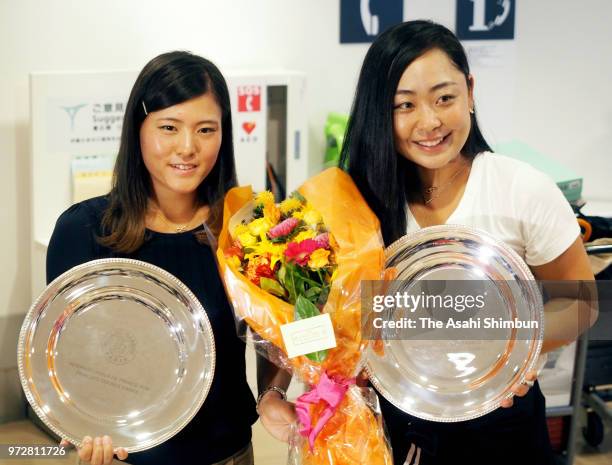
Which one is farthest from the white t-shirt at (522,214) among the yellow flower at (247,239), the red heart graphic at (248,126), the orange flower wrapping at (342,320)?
the red heart graphic at (248,126)

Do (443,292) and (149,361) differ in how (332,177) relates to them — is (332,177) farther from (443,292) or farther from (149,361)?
(149,361)

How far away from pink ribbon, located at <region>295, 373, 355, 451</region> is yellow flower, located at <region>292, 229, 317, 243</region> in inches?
9.1

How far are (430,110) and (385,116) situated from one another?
0.28 ft

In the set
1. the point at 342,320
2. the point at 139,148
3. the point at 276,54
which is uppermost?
the point at 276,54

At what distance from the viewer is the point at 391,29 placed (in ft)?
5.76

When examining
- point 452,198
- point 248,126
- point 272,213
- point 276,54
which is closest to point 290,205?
point 272,213

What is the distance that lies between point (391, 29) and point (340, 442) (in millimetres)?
788

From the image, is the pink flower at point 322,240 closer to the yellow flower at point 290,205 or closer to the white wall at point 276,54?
the yellow flower at point 290,205

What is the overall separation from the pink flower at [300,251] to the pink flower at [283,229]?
0.15 ft

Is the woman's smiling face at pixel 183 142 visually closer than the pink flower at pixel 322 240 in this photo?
No

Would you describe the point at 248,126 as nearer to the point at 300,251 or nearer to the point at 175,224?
the point at 175,224

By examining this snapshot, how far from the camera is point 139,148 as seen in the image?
182cm

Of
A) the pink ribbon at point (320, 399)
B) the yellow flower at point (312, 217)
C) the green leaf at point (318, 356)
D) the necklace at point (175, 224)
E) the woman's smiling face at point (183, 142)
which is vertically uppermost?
the woman's smiling face at point (183, 142)

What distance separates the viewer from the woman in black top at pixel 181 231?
5.66ft
